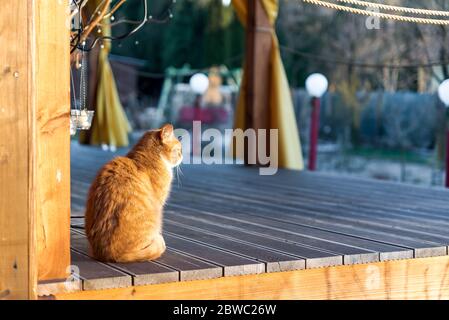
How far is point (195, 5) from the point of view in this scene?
A: 52.6ft

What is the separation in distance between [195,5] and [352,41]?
4.83 meters

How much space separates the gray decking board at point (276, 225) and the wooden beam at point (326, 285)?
0.09ft

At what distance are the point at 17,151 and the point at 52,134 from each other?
0.42 feet

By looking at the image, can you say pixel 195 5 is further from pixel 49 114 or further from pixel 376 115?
pixel 49 114

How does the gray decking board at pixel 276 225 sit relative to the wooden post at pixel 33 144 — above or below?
below

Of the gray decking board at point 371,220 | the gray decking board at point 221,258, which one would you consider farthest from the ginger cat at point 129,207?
the gray decking board at point 371,220

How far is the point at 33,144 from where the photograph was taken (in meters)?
1.77

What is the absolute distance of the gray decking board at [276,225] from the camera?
6.95ft

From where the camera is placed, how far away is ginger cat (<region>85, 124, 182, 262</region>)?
207cm

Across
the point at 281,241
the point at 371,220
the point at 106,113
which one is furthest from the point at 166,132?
the point at 106,113

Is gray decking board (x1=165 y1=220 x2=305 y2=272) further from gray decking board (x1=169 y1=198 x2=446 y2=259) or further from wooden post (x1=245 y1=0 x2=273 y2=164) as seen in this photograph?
wooden post (x1=245 y1=0 x2=273 y2=164)

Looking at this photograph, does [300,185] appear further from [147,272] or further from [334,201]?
[147,272]

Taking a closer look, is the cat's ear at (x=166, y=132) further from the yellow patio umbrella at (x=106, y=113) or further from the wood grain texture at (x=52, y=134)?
the yellow patio umbrella at (x=106, y=113)
